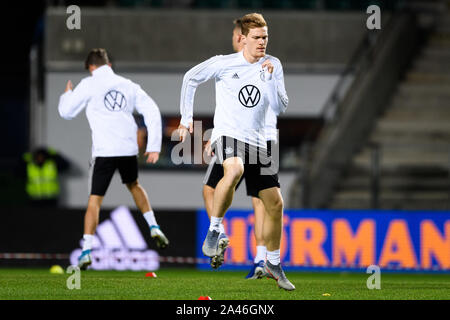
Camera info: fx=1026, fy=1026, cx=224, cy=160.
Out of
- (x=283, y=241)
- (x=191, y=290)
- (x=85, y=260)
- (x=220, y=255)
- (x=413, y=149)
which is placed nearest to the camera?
(x=220, y=255)

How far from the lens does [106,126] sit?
36.2 feet

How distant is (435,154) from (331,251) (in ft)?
15.1

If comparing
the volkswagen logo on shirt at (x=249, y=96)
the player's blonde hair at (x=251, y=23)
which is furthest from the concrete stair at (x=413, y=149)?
the player's blonde hair at (x=251, y=23)

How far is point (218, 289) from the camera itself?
30.6 ft

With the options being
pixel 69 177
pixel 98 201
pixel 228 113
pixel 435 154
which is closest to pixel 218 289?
pixel 228 113

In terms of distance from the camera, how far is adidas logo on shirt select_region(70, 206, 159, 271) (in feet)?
52.0

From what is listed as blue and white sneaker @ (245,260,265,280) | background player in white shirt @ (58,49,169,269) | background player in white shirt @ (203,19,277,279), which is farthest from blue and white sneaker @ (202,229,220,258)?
background player in white shirt @ (58,49,169,269)

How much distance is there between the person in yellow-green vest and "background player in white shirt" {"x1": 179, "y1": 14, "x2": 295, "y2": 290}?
39.2 feet

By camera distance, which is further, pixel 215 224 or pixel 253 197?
pixel 253 197

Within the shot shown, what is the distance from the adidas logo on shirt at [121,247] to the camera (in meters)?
15.9

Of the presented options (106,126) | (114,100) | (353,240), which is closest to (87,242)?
(106,126)

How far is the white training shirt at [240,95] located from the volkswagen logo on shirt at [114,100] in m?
1.95

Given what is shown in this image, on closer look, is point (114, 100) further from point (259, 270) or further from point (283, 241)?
point (283, 241)

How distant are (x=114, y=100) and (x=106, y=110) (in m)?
0.14
